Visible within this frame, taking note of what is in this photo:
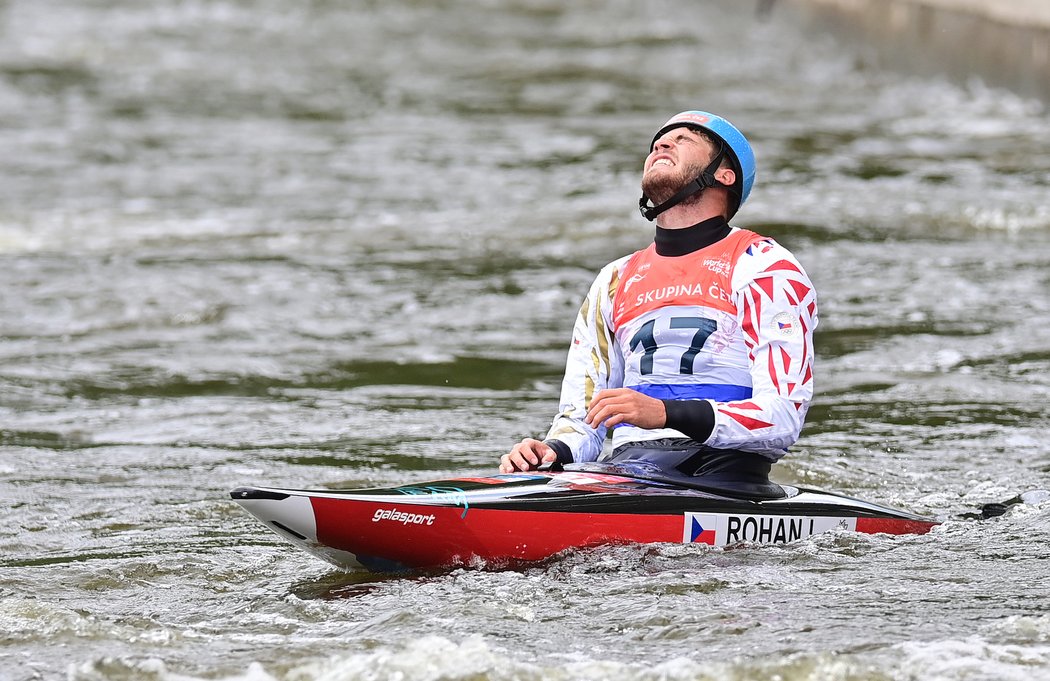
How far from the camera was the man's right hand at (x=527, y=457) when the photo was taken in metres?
4.71

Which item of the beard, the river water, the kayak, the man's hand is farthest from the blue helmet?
the river water

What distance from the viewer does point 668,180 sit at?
4660 mm

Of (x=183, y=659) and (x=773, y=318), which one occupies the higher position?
(x=773, y=318)

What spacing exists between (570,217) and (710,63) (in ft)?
34.5

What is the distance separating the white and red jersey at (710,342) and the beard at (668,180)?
0.20 m

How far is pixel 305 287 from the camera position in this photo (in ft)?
34.4

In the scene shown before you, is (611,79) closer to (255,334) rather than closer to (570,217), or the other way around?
(570,217)

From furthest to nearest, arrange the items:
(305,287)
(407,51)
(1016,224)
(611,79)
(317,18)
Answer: (317,18) → (407,51) → (611,79) → (1016,224) → (305,287)

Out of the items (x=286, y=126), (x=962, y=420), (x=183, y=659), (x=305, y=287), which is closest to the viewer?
(x=183, y=659)

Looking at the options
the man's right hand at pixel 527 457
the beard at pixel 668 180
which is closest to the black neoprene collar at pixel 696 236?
the beard at pixel 668 180

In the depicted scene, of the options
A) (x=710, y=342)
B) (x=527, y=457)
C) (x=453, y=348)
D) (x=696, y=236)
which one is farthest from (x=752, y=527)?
(x=453, y=348)

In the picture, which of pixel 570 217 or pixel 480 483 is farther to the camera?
pixel 570 217

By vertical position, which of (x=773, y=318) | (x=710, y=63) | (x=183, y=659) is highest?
(x=710, y=63)

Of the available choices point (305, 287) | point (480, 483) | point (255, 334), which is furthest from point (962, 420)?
point (305, 287)
